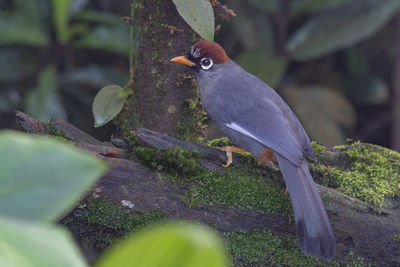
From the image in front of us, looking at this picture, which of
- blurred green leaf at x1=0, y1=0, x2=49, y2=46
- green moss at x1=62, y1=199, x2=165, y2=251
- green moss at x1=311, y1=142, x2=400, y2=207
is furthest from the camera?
blurred green leaf at x1=0, y1=0, x2=49, y2=46

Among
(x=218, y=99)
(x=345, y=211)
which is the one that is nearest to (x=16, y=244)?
(x=345, y=211)

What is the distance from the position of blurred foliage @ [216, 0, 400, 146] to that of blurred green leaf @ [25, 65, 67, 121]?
168 centimetres

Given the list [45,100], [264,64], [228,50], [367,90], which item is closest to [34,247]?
[45,100]

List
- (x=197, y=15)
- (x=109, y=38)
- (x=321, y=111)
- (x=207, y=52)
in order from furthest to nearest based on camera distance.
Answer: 1. (x=321, y=111)
2. (x=109, y=38)
3. (x=207, y=52)
4. (x=197, y=15)

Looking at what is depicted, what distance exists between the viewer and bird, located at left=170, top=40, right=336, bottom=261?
2172 millimetres

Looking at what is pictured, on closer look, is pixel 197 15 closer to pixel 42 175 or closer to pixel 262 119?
pixel 262 119

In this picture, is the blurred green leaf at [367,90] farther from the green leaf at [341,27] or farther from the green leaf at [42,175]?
the green leaf at [42,175]

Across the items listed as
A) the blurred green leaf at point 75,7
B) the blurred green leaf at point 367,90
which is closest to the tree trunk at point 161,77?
the blurred green leaf at point 75,7

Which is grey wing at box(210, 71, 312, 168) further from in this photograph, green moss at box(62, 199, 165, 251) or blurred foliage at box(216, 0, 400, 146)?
blurred foliage at box(216, 0, 400, 146)

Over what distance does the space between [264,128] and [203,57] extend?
596 millimetres

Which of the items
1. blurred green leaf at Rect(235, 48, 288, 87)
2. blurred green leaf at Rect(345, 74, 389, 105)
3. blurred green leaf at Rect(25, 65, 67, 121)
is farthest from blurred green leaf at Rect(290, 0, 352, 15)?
blurred green leaf at Rect(25, 65, 67, 121)

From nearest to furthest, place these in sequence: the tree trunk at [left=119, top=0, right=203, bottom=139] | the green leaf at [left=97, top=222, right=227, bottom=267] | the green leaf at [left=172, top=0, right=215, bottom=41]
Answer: the green leaf at [left=97, top=222, right=227, bottom=267], the green leaf at [left=172, top=0, right=215, bottom=41], the tree trunk at [left=119, top=0, right=203, bottom=139]

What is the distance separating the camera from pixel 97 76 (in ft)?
14.6

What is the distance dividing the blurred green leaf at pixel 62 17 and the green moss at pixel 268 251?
2.79 meters
